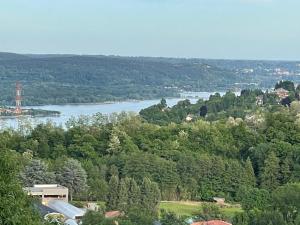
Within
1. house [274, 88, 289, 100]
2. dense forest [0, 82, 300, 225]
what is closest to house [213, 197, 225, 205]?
dense forest [0, 82, 300, 225]

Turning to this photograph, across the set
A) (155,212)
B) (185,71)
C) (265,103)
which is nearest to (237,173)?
(155,212)

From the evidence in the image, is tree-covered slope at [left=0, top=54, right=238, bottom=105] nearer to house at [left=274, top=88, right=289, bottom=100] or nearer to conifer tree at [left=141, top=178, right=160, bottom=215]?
house at [left=274, top=88, right=289, bottom=100]

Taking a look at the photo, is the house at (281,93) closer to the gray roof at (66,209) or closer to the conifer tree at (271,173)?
the conifer tree at (271,173)

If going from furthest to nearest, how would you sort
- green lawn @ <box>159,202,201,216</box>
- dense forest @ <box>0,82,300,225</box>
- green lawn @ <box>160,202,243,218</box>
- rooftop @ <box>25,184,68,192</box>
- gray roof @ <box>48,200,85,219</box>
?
rooftop @ <box>25,184,68,192</box> < dense forest @ <box>0,82,300,225</box> < green lawn @ <box>159,202,201,216</box> < green lawn @ <box>160,202,243,218</box> < gray roof @ <box>48,200,85,219</box>

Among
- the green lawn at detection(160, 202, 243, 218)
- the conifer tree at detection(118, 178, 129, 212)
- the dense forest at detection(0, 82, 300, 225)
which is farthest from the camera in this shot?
the dense forest at detection(0, 82, 300, 225)

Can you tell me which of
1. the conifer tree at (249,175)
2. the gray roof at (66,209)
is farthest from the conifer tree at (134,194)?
the conifer tree at (249,175)

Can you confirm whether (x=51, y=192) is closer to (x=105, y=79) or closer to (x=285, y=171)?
Result: (x=285, y=171)
